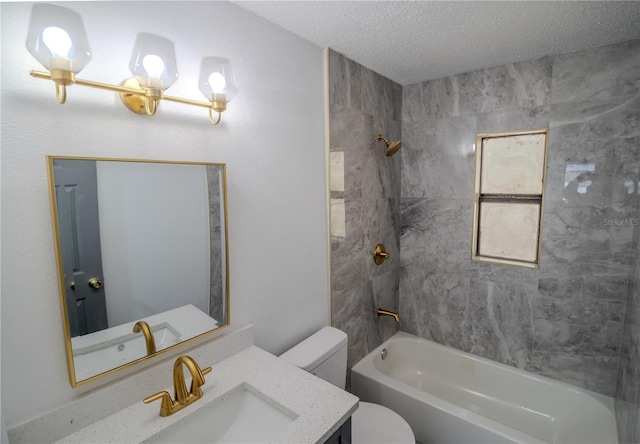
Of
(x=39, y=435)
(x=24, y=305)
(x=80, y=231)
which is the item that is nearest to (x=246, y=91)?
(x=80, y=231)

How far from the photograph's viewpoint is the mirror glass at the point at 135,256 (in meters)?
0.93

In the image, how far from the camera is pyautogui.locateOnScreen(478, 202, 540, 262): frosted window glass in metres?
2.09

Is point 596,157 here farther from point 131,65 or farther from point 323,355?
point 131,65

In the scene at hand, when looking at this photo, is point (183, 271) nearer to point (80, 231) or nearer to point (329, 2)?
point (80, 231)

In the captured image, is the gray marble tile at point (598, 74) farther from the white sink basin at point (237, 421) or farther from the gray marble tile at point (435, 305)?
the white sink basin at point (237, 421)

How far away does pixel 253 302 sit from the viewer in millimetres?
1478

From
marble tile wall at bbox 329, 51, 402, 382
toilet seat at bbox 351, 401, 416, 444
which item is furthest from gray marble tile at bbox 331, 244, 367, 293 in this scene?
toilet seat at bbox 351, 401, 416, 444

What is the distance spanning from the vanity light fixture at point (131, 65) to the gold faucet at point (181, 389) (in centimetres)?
82

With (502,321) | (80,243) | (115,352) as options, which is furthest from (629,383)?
(80,243)

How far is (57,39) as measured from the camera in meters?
0.77

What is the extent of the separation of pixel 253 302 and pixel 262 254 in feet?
0.76

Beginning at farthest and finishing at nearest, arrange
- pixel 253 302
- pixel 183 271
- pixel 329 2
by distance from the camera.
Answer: pixel 253 302, pixel 329 2, pixel 183 271

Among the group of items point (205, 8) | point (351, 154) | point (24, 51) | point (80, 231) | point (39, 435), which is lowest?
point (39, 435)

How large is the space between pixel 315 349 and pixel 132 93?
1371 millimetres
